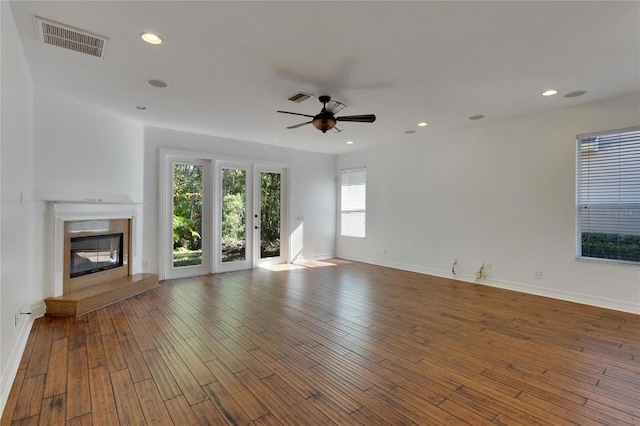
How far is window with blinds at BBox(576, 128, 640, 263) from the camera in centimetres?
388

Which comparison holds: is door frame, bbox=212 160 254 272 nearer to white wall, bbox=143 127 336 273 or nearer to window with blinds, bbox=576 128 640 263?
white wall, bbox=143 127 336 273

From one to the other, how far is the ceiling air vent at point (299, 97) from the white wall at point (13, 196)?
2.41 m

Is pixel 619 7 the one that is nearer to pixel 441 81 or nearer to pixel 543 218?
pixel 441 81

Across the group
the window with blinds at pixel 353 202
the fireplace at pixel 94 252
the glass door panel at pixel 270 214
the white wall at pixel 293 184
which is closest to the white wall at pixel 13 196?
the fireplace at pixel 94 252

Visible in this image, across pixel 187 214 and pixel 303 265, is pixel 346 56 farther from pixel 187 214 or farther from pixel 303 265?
pixel 303 265

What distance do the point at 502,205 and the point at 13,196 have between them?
6002mm

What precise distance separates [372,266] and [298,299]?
9.41ft

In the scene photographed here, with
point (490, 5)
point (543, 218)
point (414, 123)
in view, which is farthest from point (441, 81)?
point (543, 218)

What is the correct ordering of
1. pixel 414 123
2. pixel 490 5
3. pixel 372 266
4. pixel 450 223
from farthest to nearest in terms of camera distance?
pixel 372 266
pixel 450 223
pixel 414 123
pixel 490 5

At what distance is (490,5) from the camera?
216cm

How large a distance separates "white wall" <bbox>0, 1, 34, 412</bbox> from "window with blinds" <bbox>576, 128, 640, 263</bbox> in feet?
20.1

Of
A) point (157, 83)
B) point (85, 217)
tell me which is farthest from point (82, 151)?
point (157, 83)

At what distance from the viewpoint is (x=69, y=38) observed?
8.36 feet

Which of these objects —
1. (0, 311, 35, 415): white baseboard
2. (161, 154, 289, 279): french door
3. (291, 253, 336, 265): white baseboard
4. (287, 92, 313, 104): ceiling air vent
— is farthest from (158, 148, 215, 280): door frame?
(287, 92, 313, 104): ceiling air vent
